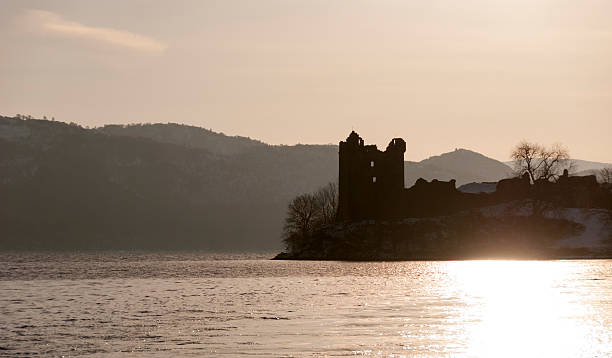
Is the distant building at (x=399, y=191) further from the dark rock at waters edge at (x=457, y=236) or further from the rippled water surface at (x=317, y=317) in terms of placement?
the rippled water surface at (x=317, y=317)

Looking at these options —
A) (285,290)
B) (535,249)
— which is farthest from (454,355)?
(535,249)

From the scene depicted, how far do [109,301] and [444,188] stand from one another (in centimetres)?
8977


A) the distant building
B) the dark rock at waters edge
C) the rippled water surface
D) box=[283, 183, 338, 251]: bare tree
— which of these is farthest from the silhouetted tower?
the rippled water surface

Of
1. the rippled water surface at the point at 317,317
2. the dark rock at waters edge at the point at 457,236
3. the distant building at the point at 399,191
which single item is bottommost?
the rippled water surface at the point at 317,317

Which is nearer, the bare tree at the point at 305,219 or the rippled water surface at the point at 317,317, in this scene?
the rippled water surface at the point at 317,317

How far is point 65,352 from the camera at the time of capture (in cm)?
4250

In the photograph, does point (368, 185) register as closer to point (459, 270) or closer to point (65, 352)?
point (459, 270)

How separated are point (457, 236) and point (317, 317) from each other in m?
93.9

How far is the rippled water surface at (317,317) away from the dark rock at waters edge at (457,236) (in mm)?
54567

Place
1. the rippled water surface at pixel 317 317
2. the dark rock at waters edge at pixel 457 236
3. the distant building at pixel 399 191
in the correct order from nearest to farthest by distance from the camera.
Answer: the rippled water surface at pixel 317 317
the dark rock at waters edge at pixel 457 236
the distant building at pixel 399 191

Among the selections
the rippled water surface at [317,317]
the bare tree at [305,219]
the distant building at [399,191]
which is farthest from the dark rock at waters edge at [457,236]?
the rippled water surface at [317,317]

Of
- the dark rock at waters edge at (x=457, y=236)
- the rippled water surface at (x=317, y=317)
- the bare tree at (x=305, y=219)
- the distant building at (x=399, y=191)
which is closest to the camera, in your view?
the rippled water surface at (x=317, y=317)

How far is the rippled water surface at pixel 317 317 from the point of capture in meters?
43.2

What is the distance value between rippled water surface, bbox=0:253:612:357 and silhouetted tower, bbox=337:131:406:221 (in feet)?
200
